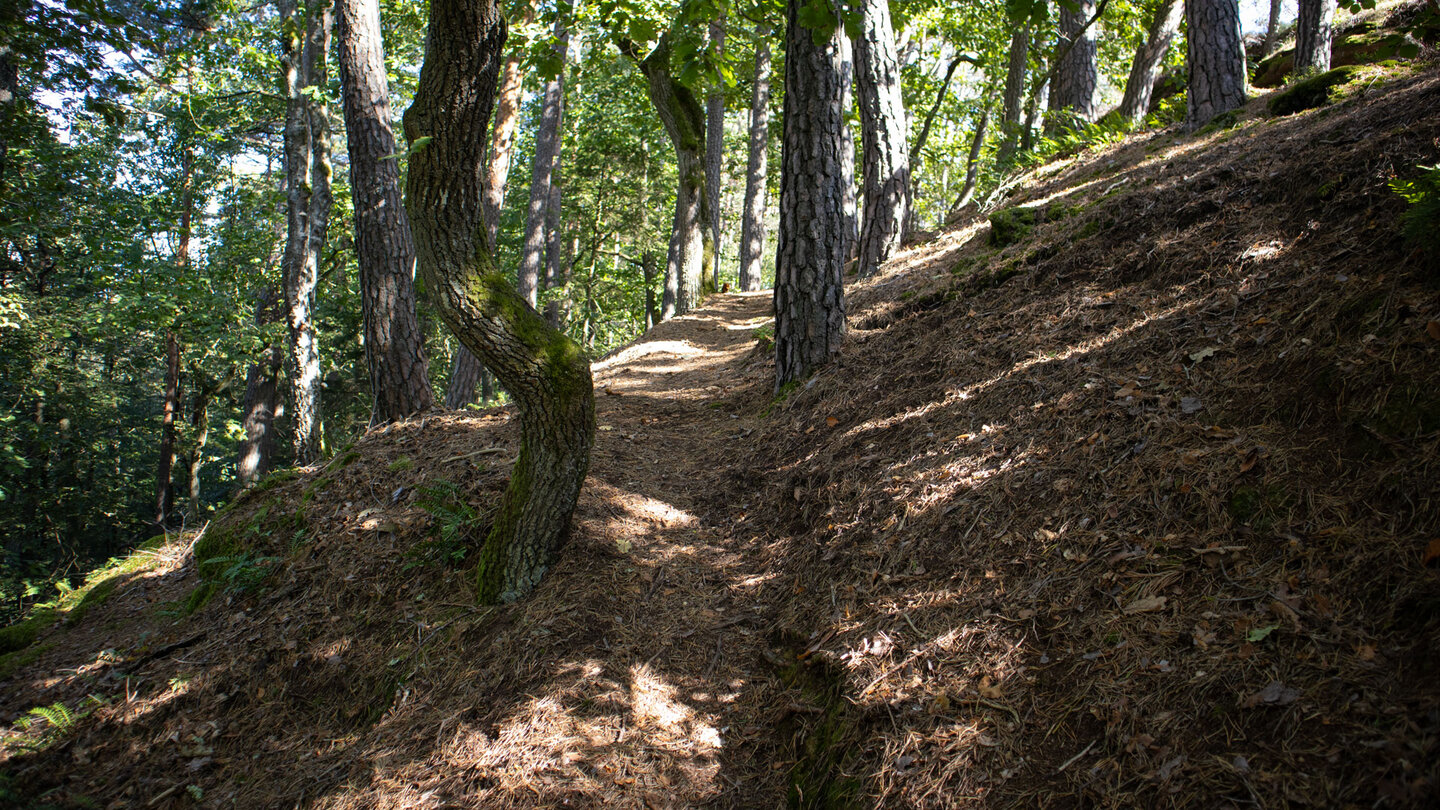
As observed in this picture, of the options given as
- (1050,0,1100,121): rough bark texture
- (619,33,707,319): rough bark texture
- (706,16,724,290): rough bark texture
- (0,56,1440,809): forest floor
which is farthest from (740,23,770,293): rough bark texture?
(0,56,1440,809): forest floor

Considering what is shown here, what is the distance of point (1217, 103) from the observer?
285 inches

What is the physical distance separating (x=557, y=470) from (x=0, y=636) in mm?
4494

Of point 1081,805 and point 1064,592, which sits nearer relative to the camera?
point 1081,805

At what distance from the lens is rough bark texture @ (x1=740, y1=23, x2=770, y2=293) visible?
14375 mm

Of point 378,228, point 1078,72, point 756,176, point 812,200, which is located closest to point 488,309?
point 812,200

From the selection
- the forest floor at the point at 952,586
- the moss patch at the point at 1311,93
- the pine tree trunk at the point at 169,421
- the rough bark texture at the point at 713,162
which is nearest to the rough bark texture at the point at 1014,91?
the moss patch at the point at 1311,93

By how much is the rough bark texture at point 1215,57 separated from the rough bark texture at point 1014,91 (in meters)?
3.36

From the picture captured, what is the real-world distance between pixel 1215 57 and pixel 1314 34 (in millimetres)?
1800

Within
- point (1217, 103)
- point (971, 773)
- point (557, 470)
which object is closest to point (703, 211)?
point (1217, 103)

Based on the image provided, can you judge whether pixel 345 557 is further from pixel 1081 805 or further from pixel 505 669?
pixel 1081 805

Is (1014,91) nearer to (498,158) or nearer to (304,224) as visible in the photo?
(498,158)

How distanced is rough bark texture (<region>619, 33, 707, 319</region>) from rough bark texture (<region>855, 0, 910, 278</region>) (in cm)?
462

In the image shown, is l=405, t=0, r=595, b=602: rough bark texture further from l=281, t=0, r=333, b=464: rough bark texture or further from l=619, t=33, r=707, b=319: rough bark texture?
l=619, t=33, r=707, b=319: rough bark texture

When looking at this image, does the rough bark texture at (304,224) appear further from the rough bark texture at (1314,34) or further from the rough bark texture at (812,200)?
the rough bark texture at (1314,34)
